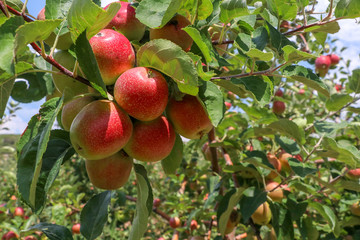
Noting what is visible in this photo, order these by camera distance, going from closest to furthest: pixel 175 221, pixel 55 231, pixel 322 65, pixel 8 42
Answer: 1. pixel 8 42
2. pixel 55 231
3. pixel 175 221
4. pixel 322 65

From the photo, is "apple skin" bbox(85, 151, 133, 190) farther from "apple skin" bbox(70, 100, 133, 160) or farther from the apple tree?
"apple skin" bbox(70, 100, 133, 160)

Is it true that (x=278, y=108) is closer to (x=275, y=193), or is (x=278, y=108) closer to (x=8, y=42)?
(x=275, y=193)

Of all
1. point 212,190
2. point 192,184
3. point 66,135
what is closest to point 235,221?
point 212,190

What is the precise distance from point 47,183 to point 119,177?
198 millimetres

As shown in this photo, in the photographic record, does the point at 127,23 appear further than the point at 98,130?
Yes

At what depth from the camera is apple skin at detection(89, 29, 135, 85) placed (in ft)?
2.25

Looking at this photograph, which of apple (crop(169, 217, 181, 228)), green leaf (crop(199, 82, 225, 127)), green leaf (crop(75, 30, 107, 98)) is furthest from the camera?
apple (crop(169, 217, 181, 228))

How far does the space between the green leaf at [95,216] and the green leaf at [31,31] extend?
2.01ft

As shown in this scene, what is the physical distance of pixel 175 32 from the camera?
76 cm

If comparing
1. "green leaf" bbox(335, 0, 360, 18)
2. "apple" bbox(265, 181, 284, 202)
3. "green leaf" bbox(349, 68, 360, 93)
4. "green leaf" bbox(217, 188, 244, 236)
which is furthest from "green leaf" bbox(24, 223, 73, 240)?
"green leaf" bbox(349, 68, 360, 93)

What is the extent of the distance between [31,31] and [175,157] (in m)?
0.55

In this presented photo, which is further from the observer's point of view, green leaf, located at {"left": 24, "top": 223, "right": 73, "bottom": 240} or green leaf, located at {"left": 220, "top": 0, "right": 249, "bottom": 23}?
green leaf, located at {"left": 24, "top": 223, "right": 73, "bottom": 240}

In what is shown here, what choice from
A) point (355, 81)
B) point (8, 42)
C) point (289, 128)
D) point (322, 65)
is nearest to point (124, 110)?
point (8, 42)

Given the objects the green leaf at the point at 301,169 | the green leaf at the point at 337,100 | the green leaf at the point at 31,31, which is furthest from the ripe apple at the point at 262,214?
the green leaf at the point at 31,31
